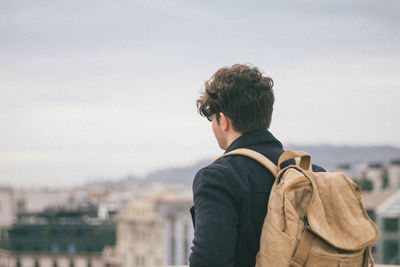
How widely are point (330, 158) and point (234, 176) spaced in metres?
85.5

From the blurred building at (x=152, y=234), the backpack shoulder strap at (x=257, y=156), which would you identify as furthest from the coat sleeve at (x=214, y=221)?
the blurred building at (x=152, y=234)

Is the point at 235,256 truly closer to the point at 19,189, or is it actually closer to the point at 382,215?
the point at 382,215

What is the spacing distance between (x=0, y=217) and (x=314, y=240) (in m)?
58.3

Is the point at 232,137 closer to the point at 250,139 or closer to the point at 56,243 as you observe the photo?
the point at 250,139

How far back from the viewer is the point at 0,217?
55188 millimetres

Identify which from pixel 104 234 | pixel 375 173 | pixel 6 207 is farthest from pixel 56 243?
pixel 375 173

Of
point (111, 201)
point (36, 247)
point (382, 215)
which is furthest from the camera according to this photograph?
point (111, 201)

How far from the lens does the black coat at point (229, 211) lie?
145 cm

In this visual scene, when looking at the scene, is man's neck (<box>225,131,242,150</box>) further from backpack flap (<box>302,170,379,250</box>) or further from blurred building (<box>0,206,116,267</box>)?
blurred building (<box>0,206,116,267</box>)

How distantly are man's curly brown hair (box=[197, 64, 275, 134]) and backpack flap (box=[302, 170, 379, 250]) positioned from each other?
25cm

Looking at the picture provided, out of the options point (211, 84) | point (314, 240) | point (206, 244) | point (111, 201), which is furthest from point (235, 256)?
point (111, 201)

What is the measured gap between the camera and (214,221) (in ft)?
4.75

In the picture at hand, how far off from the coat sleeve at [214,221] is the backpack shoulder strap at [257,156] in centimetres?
10

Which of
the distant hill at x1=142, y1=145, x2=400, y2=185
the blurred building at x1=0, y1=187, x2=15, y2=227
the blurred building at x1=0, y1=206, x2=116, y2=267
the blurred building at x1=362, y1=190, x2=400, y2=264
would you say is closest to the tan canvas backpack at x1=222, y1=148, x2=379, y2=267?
the blurred building at x1=362, y1=190, x2=400, y2=264
